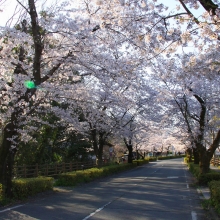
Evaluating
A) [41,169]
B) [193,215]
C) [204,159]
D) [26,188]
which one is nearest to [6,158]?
[26,188]

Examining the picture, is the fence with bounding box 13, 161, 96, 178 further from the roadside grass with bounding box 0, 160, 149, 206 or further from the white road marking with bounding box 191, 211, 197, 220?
the white road marking with bounding box 191, 211, 197, 220

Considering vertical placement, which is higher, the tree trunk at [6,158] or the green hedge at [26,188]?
the tree trunk at [6,158]

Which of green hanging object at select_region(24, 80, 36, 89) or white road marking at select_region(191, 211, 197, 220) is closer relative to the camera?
white road marking at select_region(191, 211, 197, 220)

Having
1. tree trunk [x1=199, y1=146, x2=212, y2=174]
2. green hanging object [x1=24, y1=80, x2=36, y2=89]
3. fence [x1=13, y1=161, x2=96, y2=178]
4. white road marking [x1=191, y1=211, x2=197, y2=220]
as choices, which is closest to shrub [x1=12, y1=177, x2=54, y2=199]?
green hanging object [x1=24, y1=80, x2=36, y2=89]

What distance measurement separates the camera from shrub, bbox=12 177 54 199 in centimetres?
1112

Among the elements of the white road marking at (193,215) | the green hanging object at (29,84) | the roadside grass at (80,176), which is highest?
the green hanging object at (29,84)

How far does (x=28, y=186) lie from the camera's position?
11.8m

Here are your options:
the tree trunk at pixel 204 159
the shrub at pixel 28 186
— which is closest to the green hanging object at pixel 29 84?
the shrub at pixel 28 186

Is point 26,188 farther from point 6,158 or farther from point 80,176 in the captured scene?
point 80,176

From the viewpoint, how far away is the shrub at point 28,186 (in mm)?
11117

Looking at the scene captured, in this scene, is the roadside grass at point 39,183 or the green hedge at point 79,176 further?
the green hedge at point 79,176

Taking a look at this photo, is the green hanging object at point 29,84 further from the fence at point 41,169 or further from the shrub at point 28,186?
the fence at point 41,169

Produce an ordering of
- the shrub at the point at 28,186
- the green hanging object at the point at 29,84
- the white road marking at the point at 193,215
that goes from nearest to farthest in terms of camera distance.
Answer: the white road marking at the point at 193,215 → the green hanging object at the point at 29,84 → the shrub at the point at 28,186

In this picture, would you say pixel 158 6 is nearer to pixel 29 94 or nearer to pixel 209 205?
pixel 29 94
